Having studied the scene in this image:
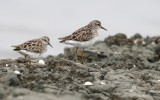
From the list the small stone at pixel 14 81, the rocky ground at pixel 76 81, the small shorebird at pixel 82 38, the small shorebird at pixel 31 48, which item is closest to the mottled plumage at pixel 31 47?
the small shorebird at pixel 31 48

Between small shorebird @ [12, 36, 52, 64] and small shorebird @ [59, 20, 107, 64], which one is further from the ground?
small shorebird @ [59, 20, 107, 64]

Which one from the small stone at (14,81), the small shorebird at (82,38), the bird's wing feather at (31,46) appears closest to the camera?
the small stone at (14,81)

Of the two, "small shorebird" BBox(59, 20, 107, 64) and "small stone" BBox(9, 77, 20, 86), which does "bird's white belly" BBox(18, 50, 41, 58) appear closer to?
"small shorebird" BBox(59, 20, 107, 64)

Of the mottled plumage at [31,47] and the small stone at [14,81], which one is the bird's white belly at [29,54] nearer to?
the mottled plumage at [31,47]

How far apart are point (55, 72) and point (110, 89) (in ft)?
7.05

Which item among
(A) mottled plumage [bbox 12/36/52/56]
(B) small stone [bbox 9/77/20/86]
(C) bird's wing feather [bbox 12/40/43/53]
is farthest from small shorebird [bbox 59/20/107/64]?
(B) small stone [bbox 9/77/20/86]

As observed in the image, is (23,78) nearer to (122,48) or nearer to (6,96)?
(6,96)

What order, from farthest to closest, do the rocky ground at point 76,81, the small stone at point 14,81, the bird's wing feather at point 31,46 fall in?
the bird's wing feather at point 31,46 → the small stone at point 14,81 → the rocky ground at point 76,81

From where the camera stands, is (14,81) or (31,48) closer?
(14,81)

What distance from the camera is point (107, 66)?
53.2 ft

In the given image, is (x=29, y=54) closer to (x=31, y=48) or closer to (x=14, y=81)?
(x=31, y=48)

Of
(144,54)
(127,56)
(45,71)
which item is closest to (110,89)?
(45,71)

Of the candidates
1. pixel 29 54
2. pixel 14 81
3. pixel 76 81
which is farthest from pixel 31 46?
pixel 14 81

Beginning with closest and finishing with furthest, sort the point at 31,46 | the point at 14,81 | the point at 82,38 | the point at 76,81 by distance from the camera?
the point at 14,81, the point at 76,81, the point at 31,46, the point at 82,38
